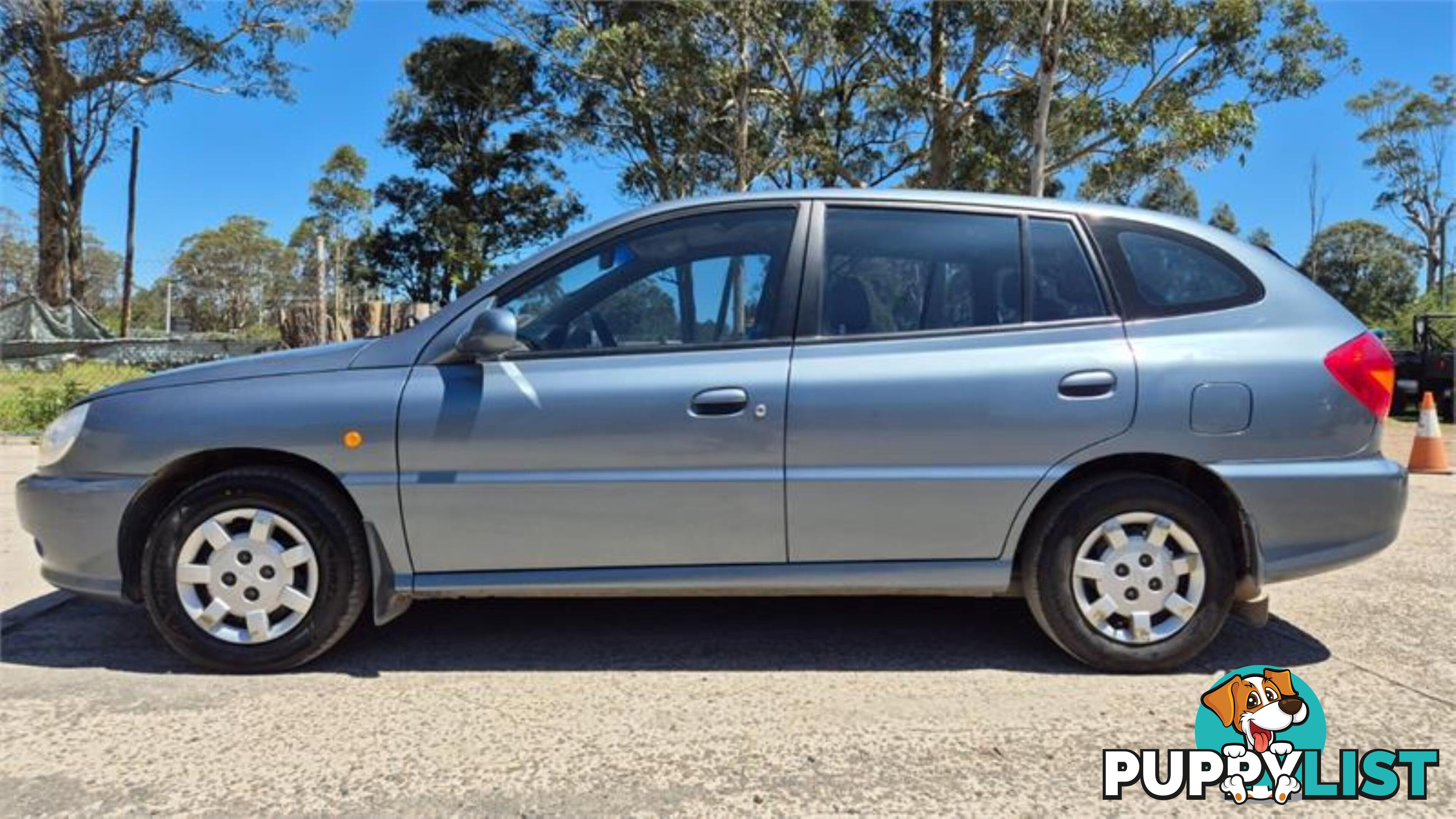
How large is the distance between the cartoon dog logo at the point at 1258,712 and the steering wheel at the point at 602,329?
2383 millimetres

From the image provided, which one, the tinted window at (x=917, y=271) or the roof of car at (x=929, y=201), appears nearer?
the tinted window at (x=917, y=271)

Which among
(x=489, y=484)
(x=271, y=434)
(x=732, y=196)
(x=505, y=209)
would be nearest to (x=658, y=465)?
(x=489, y=484)

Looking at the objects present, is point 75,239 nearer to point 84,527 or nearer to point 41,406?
point 41,406

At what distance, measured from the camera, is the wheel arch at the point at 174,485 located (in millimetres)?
3354

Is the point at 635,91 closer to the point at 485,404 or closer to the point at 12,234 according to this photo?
the point at 485,404

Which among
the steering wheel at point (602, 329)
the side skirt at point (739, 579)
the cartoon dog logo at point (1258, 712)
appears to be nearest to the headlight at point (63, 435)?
the side skirt at point (739, 579)

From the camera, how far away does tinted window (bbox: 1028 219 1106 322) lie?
3.41 m

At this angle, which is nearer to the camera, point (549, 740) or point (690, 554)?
point (549, 740)

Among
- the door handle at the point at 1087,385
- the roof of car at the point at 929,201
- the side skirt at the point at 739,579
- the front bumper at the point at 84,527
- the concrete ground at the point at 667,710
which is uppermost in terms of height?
the roof of car at the point at 929,201

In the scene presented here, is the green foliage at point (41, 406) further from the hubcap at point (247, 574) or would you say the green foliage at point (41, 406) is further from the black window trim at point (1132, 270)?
the black window trim at point (1132, 270)

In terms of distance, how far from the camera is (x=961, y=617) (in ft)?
13.4

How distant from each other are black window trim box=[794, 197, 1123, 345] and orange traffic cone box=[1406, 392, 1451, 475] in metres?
6.94

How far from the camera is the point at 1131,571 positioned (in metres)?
3.35

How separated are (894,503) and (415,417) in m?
1.70
